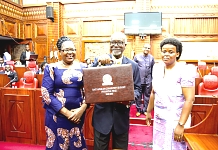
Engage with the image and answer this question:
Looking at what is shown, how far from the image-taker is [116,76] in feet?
4.17

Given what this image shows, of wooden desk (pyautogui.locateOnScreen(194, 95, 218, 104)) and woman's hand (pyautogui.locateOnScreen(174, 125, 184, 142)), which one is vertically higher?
wooden desk (pyautogui.locateOnScreen(194, 95, 218, 104))

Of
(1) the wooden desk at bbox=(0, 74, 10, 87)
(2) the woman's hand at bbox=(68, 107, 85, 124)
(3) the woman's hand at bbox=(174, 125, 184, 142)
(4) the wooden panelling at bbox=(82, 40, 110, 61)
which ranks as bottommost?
(3) the woman's hand at bbox=(174, 125, 184, 142)

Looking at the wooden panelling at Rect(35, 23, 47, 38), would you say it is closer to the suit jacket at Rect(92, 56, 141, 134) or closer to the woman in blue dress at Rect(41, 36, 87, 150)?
the woman in blue dress at Rect(41, 36, 87, 150)

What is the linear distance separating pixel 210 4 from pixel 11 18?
7.18 meters

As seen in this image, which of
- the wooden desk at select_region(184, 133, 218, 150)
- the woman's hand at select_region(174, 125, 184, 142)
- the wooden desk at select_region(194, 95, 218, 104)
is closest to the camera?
the wooden desk at select_region(184, 133, 218, 150)

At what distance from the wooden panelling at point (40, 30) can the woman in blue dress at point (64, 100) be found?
7021mm

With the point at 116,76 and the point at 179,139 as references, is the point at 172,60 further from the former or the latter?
the point at 179,139

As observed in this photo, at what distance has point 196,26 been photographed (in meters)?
6.70

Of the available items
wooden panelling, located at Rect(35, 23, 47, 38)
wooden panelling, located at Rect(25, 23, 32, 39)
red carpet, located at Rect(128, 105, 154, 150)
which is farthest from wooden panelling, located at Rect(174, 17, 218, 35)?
wooden panelling, located at Rect(25, 23, 32, 39)

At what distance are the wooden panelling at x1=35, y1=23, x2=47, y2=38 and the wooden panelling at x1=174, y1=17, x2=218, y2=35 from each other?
5.01 metres

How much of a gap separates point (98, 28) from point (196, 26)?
340cm

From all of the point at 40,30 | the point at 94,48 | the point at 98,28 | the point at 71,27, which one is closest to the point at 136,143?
the point at 94,48

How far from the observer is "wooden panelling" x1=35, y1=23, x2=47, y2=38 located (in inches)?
318

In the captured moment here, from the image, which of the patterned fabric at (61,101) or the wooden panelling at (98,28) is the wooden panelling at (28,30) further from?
the patterned fabric at (61,101)
